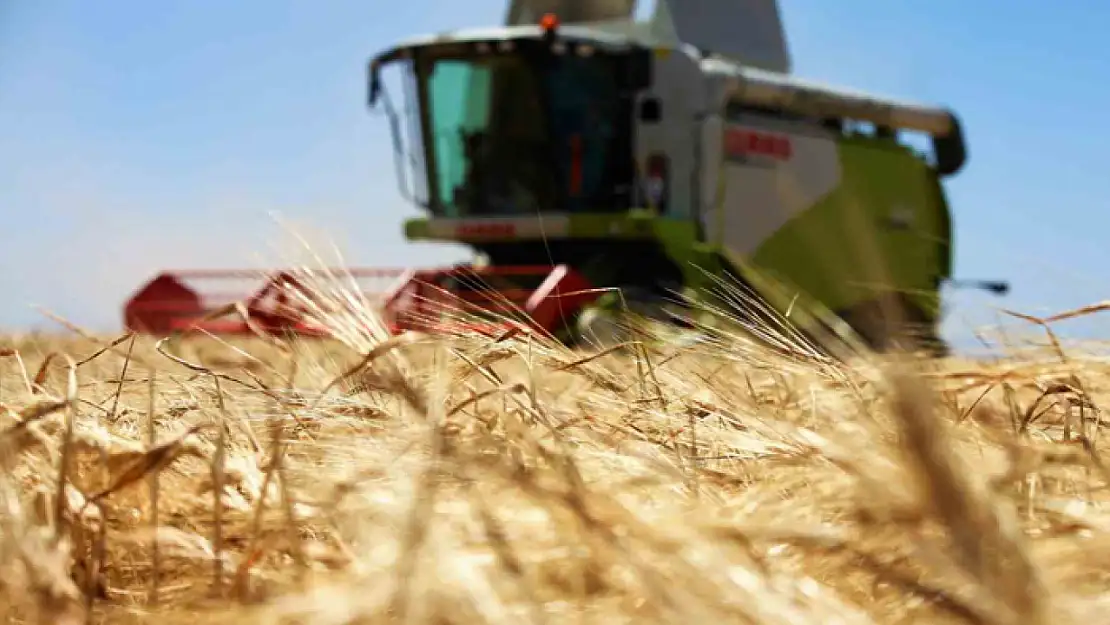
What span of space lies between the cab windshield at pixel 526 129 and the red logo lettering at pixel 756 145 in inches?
39.6

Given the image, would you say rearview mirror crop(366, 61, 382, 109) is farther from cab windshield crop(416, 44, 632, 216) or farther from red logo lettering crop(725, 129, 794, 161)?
red logo lettering crop(725, 129, 794, 161)

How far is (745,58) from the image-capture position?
967 centimetres

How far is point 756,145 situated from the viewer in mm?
8523

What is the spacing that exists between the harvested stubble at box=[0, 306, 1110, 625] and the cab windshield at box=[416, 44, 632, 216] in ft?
21.7

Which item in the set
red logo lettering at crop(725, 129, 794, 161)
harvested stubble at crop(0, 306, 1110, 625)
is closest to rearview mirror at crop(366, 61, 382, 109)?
red logo lettering at crop(725, 129, 794, 161)

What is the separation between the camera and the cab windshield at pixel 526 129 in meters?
7.54

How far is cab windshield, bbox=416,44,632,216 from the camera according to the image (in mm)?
7535

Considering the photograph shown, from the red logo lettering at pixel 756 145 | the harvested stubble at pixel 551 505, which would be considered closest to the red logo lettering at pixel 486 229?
the red logo lettering at pixel 756 145

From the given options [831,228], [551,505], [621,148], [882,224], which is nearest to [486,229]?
[621,148]

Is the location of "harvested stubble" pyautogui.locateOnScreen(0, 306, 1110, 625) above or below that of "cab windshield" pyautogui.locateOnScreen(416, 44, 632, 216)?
above

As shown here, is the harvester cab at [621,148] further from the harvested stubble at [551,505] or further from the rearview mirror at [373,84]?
the harvested stubble at [551,505]

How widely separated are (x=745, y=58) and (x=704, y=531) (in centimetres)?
955

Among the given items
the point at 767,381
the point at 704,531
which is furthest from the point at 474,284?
the point at 704,531

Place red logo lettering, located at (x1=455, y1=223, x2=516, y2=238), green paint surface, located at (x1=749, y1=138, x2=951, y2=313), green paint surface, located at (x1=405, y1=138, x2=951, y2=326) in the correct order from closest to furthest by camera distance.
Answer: green paint surface, located at (x1=405, y1=138, x2=951, y2=326), red logo lettering, located at (x1=455, y1=223, x2=516, y2=238), green paint surface, located at (x1=749, y1=138, x2=951, y2=313)
